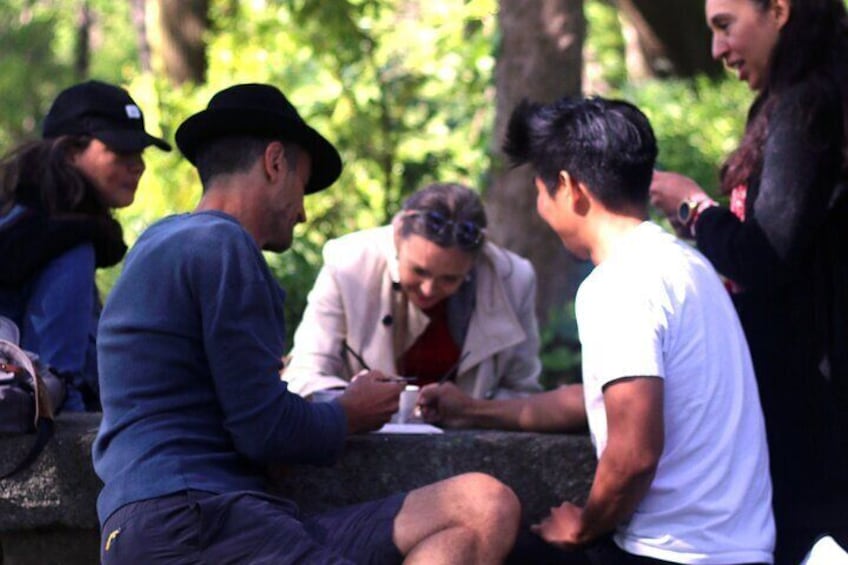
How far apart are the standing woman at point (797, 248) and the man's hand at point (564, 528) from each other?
578 mm

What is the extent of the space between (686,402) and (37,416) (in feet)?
5.60

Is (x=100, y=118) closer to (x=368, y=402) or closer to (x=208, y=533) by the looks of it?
(x=368, y=402)

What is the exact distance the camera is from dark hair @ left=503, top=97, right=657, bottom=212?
3396 millimetres

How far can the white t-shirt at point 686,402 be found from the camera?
10.5 ft

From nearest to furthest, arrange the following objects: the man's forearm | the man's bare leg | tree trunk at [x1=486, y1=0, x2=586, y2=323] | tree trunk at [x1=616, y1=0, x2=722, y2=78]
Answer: the man's bare leg
the man's forearm
tree trunk at [x1=486, y1=0, x2=586, y2=323]
tree trunk at [x1=616, y1=0, x2=722, y2=78]

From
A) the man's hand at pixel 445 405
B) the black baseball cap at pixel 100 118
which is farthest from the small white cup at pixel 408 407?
the black baseball cap at pixel 100 118

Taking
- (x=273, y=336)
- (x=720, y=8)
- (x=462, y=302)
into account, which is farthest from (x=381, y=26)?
(x=273, y=336)

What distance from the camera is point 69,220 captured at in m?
4.39

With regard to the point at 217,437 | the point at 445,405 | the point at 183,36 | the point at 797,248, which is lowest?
the point at 183,36

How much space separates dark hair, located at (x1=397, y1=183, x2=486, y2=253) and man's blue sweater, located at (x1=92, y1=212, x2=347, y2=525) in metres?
1.39

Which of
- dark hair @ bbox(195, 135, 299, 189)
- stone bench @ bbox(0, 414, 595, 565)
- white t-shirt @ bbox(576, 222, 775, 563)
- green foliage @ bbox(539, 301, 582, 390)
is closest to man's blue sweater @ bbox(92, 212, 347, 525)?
dark hair @ bbox(195, 135, 299, 189)

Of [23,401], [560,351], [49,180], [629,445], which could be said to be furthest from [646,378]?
[560,351]

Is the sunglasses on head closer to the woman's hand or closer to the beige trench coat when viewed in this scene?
the beige trench coat

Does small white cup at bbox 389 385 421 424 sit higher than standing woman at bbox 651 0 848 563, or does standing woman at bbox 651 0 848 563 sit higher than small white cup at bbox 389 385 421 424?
standing woman at bbox 651 0 848 563
